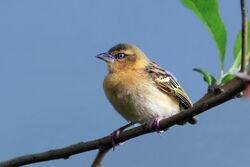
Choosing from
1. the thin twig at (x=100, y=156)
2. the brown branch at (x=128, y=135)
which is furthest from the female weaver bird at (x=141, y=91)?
the thin twig at (x=100, y=156)

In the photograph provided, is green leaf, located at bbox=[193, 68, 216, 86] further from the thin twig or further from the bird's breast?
the bird's breast

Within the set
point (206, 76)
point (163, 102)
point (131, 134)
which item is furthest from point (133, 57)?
point (206, 76)

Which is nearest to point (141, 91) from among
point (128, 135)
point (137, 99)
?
point (137, 99)

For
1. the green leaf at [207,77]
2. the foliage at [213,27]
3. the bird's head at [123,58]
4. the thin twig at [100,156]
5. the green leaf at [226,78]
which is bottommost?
the thin twig at [100,156]

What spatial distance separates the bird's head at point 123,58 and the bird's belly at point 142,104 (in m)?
0.71

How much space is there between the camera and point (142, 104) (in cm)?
517

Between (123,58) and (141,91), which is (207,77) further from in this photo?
(123,58)

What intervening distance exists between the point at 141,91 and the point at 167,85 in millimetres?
447

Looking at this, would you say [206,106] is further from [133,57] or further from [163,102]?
[133,57]

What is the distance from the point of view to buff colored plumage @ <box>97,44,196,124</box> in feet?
16.8

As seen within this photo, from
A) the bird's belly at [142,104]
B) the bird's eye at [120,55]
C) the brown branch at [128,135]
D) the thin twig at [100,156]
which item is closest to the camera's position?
the brown branch at [128,135]

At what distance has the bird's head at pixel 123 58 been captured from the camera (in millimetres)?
6105

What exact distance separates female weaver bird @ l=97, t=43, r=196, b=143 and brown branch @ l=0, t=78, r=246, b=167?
2107 mm

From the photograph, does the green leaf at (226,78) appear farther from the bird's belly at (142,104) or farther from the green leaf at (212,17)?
the bird's belly at (142,104)
